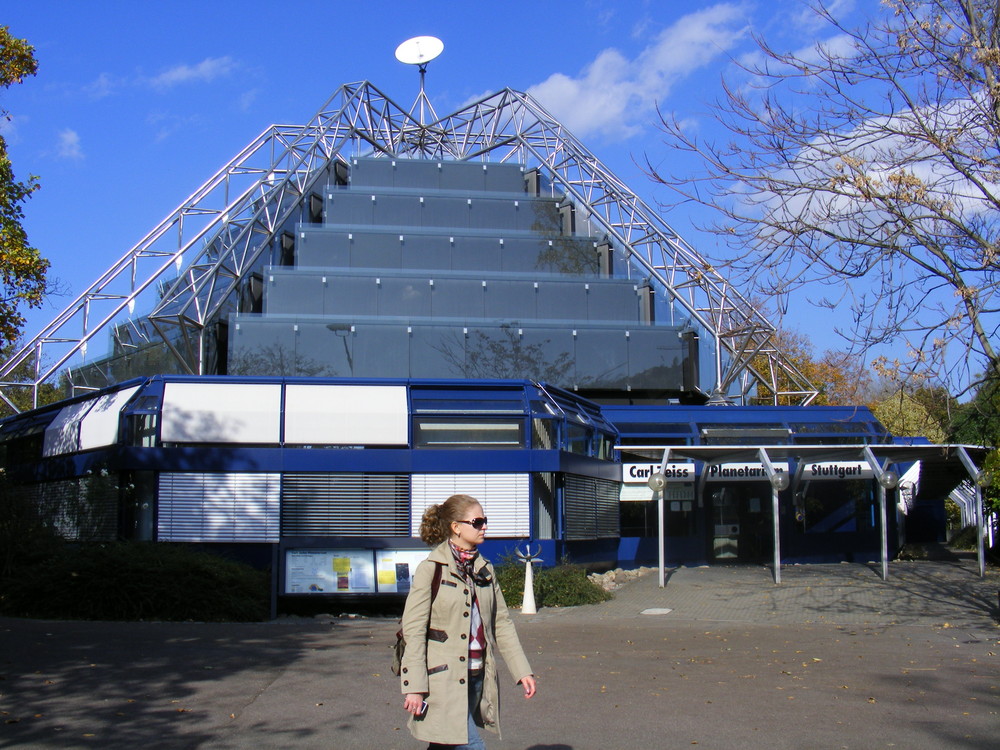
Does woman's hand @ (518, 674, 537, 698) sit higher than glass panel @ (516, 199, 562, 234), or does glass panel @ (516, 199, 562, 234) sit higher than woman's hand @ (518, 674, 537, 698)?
glass panel @ (516, 199, 562, 234)

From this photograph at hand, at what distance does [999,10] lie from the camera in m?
12.4

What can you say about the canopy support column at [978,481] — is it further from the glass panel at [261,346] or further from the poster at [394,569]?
the glass panel at [261,346]

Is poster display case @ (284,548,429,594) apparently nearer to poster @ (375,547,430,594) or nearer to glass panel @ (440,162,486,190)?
poster @ (375,547,430,594)

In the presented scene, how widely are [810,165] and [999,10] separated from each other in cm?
271

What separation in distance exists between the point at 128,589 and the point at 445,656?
13.0 meters

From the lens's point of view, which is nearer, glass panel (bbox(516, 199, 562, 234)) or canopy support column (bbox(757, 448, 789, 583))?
canopy support column (bbox(757, 448, 789, 583))

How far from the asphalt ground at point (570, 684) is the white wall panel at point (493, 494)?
11.8 feet

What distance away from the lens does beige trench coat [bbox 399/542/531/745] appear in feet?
17.9

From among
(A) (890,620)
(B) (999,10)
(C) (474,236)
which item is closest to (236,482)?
(A) (890,620)

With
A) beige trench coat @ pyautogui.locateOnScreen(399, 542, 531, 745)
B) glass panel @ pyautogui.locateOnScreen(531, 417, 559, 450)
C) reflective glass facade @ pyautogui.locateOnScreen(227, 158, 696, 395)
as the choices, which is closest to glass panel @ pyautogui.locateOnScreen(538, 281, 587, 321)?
reflective glass facade @ pyautogui.locateOnScreen(227, 158, 696, 395)

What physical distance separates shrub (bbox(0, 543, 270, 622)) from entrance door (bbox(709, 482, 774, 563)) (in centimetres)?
1555

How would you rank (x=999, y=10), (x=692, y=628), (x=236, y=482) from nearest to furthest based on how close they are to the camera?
(x=999, y=10) < (x=692, y=628) < (x=236, y=482)

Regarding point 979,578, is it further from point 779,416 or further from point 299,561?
point 299,561

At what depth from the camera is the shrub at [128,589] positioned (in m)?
16.9
